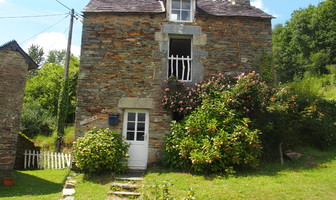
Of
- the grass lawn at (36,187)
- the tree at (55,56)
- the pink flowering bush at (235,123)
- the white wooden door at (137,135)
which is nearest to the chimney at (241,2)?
the pink flowering bush at (235,123)

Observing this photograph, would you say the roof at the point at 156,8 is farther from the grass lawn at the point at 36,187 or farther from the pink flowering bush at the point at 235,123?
the grass lawn at the point at 36,187

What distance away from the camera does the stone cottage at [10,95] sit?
680 cm

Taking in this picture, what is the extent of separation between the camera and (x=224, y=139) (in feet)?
19.7

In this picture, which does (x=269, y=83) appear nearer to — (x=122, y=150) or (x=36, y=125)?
(x=122, y=150)

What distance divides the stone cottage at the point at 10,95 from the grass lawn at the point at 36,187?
0.72 m

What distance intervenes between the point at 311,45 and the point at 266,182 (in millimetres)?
23238

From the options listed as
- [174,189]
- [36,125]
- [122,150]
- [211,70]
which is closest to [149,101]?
[122,150]

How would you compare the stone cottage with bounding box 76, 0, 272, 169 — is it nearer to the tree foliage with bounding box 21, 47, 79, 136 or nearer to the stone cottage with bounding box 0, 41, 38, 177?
the stone cottage with bounding box 0, 41, 38, 177

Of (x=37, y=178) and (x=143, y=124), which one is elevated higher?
(x=143, y=124)

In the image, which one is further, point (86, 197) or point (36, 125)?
point (36, 125)

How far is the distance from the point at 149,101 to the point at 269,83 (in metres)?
4.25

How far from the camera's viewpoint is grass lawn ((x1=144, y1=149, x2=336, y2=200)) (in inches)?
180

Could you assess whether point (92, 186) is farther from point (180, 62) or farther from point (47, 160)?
point (180, 62)

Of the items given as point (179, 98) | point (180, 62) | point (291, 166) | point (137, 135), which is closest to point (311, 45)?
point (180, 62)
